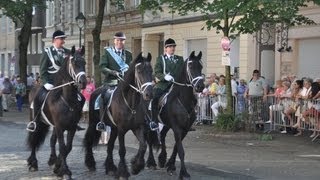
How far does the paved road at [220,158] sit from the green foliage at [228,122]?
0.41 m

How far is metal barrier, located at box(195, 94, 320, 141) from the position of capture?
58.5 ft

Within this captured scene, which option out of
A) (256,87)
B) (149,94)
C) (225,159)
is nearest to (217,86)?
(256,87)

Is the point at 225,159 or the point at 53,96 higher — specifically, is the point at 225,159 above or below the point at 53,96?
below

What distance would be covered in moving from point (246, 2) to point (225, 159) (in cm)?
430

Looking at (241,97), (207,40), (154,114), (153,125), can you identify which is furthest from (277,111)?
(207,40)

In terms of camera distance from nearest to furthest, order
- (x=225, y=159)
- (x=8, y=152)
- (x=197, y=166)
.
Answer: (x=197, y=166) → (x=225, y=159) → (x=8, y=152)

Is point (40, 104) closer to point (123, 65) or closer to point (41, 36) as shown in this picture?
point (123, 65)

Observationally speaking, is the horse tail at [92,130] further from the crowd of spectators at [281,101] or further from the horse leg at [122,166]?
the crowd of spectators at [281,101]

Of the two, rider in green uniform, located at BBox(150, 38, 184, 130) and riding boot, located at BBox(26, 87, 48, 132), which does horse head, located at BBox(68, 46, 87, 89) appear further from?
rider in green uniform, located at BBox(150, 38, 184, 130)

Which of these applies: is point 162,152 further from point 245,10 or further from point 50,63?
point 245,10

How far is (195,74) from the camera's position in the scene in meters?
11.4

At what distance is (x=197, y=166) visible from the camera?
42.5 ft

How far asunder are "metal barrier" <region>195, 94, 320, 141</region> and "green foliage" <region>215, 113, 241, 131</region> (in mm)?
355

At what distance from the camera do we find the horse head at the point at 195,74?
442 inches
